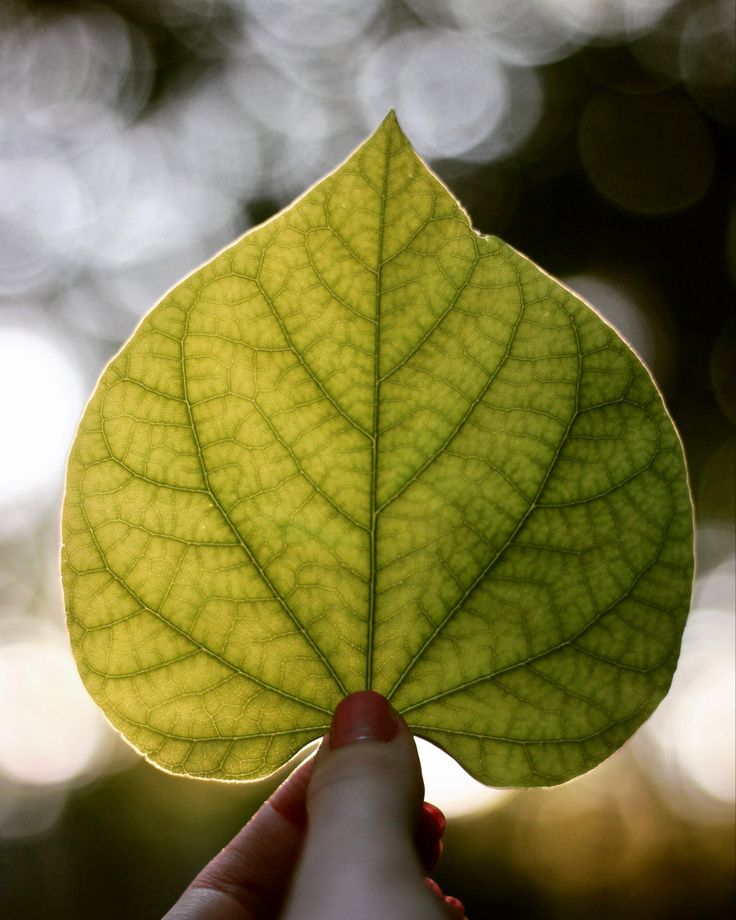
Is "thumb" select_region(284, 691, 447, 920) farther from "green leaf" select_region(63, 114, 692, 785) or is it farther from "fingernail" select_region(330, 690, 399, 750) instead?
"green leaf" select_region(63, 114, 692, 785)

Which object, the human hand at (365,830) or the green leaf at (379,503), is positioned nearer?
the human hand at (365,830)

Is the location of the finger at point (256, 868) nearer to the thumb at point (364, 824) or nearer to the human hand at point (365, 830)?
the human hand at point (365, 830)

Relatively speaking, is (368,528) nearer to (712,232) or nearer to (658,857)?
(712,232)

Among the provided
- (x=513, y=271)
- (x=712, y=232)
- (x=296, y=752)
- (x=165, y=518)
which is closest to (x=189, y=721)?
(x=296, y=752)

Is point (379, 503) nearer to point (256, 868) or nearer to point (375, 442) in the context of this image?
point (375, 442)

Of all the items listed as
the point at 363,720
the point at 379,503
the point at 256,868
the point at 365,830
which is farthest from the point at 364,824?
the point at 256,868

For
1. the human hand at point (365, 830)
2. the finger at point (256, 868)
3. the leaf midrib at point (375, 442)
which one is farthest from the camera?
the finger at point (256, 868)

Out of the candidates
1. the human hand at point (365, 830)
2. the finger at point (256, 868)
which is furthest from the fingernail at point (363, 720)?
the finger at point (256, 868)
